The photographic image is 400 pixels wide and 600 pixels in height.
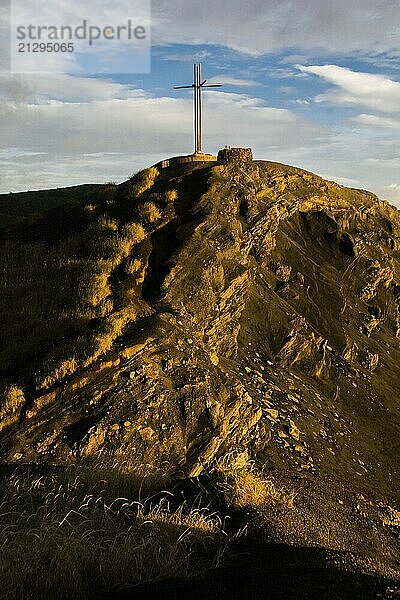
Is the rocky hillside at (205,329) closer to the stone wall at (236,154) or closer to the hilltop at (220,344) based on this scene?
the hilltop at (220,344)

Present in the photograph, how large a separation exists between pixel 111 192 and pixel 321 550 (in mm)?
14148

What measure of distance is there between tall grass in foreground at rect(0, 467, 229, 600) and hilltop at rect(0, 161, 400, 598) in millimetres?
726

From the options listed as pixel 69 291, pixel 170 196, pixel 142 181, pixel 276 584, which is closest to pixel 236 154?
pixel 142 181

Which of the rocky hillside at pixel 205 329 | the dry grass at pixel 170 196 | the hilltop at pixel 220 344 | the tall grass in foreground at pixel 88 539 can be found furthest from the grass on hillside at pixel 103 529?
the dry grass at pixel 170 196

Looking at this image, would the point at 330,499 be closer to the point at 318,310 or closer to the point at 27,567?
the point at 27,567

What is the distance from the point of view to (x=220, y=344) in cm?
1284

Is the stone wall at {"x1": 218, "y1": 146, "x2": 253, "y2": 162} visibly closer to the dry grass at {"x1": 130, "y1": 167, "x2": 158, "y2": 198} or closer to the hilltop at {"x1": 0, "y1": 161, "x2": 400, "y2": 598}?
the hilltop at {"x1": 0, "y1": 161, "x2": 400, "y2": 598}

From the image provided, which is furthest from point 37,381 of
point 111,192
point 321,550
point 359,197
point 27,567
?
point 359,197

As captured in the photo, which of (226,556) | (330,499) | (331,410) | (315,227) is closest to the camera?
(226,556)

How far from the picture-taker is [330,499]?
9.26 metres

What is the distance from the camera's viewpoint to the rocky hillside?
30.8 ft

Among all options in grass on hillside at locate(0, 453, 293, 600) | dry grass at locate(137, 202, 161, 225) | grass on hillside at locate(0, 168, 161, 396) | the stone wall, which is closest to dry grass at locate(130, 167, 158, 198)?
grass on hillside at locate(0, 168, 161, 396)

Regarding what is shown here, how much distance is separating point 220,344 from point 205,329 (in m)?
0.55

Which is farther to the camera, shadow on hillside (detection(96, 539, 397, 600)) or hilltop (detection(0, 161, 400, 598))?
hilltop (detection(0, 161, 400, 598))
